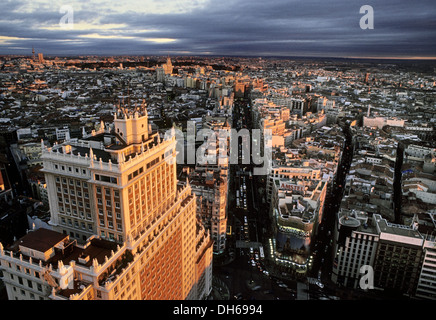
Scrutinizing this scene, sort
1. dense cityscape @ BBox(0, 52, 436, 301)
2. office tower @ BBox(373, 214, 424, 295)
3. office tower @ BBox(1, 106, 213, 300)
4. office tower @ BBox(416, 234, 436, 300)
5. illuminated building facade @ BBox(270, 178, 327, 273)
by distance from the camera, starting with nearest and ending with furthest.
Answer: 1. office tower @ BBox(1, 106, 213, 300)
2. dense cityscape @ BBox(0, 52, 436, 301)
3. office tower @ BBox(416, 234, 436, 300)
4. office tower @ BBox(373, 214, 424, 295)
5. illuminated building facade @ BBox(270, 178, 327, 273)

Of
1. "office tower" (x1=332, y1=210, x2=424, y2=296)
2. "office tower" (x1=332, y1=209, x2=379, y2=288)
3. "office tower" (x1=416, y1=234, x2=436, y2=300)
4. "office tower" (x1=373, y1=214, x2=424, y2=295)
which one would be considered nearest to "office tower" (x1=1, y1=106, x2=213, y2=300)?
"office tower" (x1=332, y1=209, x2=379, y2=288)

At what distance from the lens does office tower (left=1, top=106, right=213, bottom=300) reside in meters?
19.2

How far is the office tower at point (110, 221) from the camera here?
63.0 ft

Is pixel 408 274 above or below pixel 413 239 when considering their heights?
below

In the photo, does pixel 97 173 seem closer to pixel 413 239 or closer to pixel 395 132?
pixel 413 239

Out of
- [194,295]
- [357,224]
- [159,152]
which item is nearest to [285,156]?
[357,224]

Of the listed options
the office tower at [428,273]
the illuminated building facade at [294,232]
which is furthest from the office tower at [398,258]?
the illuminated building facade at [294,232]

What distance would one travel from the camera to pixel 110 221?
74.5 feet

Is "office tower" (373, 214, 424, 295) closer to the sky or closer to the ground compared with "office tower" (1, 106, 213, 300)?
closer to the ground

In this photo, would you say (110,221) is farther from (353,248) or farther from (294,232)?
(353,248)

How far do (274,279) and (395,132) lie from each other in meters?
80.0

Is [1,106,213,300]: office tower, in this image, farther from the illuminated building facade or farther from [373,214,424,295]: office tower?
[373,214,424,295]: office tower

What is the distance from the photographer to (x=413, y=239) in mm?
38250

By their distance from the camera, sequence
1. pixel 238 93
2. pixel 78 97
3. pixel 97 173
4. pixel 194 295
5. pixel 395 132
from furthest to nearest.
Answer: pixel 238 93 < pixel 78 97 < pixel 395 132 < pixel 194 295 < pixel 97 173
